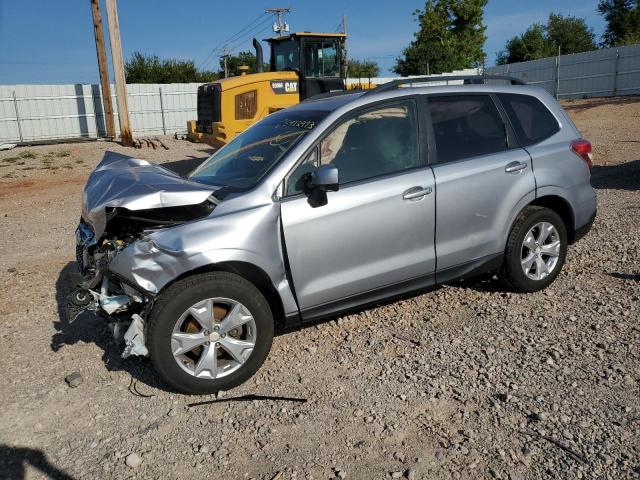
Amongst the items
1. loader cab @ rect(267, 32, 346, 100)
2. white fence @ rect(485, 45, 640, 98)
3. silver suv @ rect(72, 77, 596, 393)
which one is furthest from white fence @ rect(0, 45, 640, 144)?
silver suv @ rect(72, 77, 596, 393)

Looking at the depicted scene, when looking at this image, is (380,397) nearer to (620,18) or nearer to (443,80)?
(443,80)

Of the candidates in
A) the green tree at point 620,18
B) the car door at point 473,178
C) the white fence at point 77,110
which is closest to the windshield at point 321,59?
the car door at point 473,178

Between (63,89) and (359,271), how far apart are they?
24775 millimetres

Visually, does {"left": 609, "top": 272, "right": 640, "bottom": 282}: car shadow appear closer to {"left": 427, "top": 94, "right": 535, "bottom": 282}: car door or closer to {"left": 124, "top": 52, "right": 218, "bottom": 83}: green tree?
{"left": 427, "top": 94, "right": 535, "bottom": 282}: car door

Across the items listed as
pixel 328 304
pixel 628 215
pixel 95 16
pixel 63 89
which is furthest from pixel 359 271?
pixel 63 89

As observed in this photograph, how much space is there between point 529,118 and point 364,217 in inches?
80.0

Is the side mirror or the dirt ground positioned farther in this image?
the side mirror

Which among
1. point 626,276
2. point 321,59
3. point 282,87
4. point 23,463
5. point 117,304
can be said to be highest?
point 321,59

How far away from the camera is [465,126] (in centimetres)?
459

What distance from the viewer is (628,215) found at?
730 centimetres

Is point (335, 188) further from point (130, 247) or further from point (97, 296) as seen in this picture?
point (97, 296)

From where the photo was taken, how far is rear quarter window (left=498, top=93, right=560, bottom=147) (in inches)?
190

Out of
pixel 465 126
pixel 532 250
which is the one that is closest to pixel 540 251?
pixel 532 250

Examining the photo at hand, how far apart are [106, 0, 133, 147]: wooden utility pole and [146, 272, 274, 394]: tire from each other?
19.2 meters
